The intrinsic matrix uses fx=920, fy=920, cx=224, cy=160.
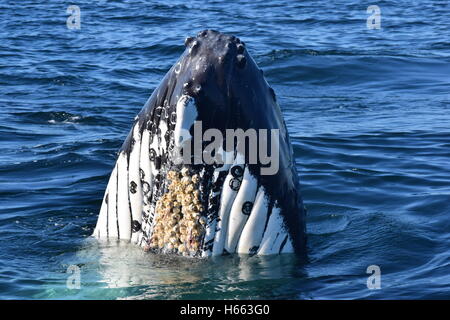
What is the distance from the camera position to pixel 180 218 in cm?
658

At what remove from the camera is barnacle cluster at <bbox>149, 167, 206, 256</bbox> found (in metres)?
6.43

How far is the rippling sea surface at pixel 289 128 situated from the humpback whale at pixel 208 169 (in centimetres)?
20

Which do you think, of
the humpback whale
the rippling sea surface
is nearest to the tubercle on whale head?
the humpback whale

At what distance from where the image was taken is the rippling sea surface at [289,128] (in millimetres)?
6871

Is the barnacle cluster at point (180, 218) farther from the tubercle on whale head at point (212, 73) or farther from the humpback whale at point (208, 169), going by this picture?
the tubercle on whale head at point (212, 73)

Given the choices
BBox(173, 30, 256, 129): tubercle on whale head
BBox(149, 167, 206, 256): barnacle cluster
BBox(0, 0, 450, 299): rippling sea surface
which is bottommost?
BBox(0, 0, 450, 299): rippling sea surface

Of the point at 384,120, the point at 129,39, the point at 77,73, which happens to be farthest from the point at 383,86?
the point at 129,39

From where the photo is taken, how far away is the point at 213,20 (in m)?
25.7

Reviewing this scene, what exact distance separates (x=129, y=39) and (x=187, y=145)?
58.5ft

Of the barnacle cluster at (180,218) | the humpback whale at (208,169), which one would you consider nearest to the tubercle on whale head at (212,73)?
the humpback whale at (208,169)

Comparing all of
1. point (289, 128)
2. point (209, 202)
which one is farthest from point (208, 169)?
point (289, 128)

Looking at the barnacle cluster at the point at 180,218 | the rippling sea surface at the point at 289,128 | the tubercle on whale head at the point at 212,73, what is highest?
the tubercle on whale head at the point at 212,73

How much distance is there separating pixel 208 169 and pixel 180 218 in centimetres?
45

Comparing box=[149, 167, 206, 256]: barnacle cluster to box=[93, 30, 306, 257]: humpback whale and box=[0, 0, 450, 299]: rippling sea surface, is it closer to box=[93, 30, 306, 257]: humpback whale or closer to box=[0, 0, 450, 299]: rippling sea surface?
box=[93, 30, 306, 257]: humpback whale
